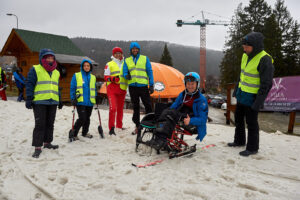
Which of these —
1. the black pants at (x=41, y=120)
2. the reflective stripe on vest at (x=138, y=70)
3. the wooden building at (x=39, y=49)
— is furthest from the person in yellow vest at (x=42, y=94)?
the wooden building at (x=39, y=49)

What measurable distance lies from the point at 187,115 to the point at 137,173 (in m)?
1.19

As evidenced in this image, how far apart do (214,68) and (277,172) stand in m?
105

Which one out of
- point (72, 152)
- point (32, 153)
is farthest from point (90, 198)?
point (32, 153)

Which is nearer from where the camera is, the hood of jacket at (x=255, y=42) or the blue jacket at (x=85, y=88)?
the hood of jacket at (x=255, y=42)

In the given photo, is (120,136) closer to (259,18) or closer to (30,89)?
(30,89)

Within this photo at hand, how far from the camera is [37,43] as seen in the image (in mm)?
14609

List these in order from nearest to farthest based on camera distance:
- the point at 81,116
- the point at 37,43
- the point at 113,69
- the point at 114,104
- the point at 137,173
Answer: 1. the point at 137,173
2. the point at 81,116
3. the point at 114,104
4. the point at 113,69
5. the point at 37,43

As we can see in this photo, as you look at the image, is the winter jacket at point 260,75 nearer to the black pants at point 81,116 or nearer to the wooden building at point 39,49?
the black pants at point 81,116

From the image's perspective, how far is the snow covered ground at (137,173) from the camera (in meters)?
2.33

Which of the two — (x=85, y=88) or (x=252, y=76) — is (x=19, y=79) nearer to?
(x=85, y=88)

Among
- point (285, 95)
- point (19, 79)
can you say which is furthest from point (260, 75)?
point (19, 79)

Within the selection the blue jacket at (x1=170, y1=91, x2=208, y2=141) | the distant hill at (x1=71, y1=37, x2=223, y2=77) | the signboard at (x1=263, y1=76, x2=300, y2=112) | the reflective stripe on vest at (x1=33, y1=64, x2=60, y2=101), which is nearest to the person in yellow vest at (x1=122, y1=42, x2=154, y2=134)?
the blue jacket at (x1=170, y1=91, x2=208, y2=141)

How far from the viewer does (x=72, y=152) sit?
3.67 metres

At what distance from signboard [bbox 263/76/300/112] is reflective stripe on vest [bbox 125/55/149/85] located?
5.11m
